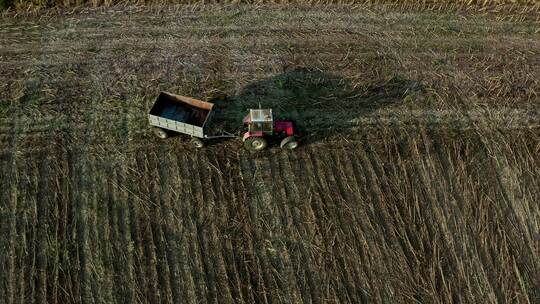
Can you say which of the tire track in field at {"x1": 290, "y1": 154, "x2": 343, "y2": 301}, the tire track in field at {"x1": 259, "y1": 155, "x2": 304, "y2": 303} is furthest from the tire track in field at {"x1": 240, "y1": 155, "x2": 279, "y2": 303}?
the tire track in field at {"x1": 290, "y1": 154, "x2": 343, "y2": 301}

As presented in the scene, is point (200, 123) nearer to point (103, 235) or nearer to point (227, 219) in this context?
point (227, 219)

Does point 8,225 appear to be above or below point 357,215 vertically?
below

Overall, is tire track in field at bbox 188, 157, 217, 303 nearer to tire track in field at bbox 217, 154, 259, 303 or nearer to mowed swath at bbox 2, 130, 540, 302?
mowed swath at bbox 2, 130, 540, 302

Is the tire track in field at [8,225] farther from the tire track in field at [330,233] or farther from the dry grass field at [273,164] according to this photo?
the tire track in field at [330,233]

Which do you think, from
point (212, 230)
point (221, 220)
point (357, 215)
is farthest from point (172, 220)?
point (357, 215)

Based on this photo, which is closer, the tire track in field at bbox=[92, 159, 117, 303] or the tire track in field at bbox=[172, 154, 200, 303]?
the tire track in field at bbox=[92, 159, 117, 303]

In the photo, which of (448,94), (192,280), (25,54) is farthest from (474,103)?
(25,54)

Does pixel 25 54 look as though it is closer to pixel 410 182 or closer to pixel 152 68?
pixel 152 68
